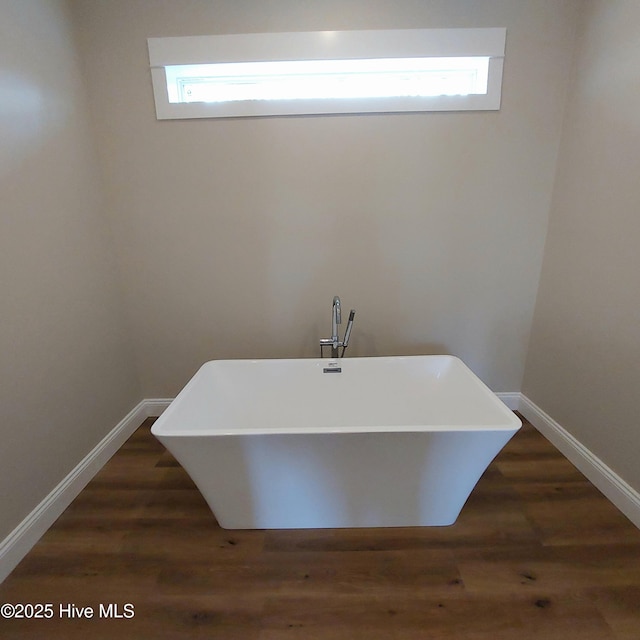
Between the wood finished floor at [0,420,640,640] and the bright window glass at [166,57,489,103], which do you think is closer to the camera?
the wood finished floor at [0,420,640,640]

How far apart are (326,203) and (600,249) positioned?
4.46ft

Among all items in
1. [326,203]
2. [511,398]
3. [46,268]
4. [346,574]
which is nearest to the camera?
[346,574]

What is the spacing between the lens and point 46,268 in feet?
4.80

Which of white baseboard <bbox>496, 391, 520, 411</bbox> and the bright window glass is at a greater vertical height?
the bright window glass

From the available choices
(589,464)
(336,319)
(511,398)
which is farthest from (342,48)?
(589,464)

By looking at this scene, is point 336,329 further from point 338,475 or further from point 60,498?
point 60,498

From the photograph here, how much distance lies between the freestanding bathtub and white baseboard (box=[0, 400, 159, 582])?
0.68m

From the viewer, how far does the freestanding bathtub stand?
1178mm

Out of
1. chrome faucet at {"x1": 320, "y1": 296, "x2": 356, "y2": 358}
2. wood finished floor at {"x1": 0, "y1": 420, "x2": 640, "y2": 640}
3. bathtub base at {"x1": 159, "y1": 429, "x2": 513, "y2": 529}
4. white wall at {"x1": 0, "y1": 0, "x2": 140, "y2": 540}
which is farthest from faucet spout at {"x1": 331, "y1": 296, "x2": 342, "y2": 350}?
white wall at {"x1": 0, "y1": 0, "x2": 140, "y2": 540}

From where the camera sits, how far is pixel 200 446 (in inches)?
46.9

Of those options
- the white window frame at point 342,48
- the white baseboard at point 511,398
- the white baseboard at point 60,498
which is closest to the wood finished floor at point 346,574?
the white baseboard at point 60,498

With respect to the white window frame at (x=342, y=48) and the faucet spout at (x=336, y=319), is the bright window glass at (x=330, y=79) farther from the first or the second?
the faucet spout at (x=336, y=319)

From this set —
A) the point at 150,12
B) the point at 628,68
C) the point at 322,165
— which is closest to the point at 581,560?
the point at 628,68

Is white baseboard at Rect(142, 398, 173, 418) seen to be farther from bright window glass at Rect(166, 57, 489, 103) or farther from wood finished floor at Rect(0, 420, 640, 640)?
bright window glass at Rect(166, 57, 489, 103)
